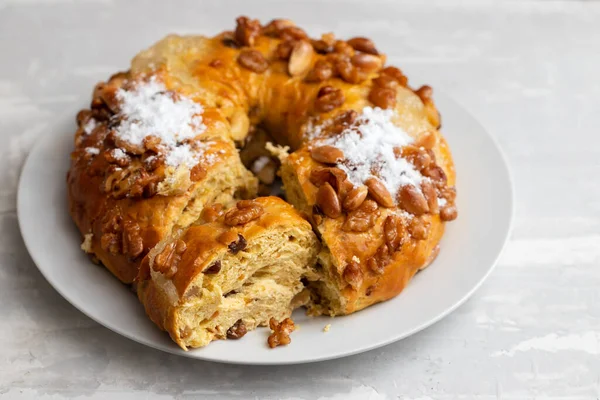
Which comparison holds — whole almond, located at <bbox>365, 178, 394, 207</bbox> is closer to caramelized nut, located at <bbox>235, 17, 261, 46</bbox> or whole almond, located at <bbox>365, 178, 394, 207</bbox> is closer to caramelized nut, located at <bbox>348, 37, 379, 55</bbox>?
caramelized nut, located at <bbox>348, 37, 379, 55</bbox>

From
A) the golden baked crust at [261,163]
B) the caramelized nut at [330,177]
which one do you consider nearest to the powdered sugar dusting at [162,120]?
the golden baked crust at [261,163]

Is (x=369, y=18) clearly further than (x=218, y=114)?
Yes

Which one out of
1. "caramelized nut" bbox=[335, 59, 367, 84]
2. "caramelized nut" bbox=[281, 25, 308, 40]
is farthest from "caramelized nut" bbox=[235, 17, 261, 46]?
"caramelized nut" bbox=[335, 59, 367, 84]

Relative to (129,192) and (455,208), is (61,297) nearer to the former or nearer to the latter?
(129,192)

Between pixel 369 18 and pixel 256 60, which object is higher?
pixel 256 60

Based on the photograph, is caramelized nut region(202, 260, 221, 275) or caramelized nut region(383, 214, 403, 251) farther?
caramelized nut region(383, 214, 403, 251)

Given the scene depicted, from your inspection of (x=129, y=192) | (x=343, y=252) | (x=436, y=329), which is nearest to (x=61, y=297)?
(x=129, y=192)

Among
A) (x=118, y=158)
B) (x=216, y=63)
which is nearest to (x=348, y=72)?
(x=216, y=63)
